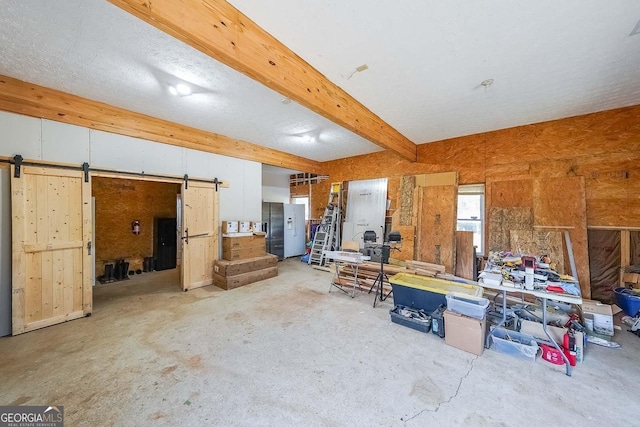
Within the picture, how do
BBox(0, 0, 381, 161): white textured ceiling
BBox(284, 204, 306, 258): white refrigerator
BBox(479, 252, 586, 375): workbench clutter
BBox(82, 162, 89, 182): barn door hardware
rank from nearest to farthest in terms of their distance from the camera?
1. BBox(0, 0, 381, 161): white textured ceiling
2. BBox(479, 252, 586, 375): workbench clutter
3. BBox(82, 162, 89, 182): barn door hardware
4. BBox(284, 204, 306, 258): white refrigerator

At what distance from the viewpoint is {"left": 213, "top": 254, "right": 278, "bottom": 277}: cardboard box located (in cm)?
448

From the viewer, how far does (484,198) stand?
4.58 m

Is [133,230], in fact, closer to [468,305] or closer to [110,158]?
[110,158]

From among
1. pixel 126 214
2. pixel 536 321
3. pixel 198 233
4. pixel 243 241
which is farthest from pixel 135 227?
pixel 536 321

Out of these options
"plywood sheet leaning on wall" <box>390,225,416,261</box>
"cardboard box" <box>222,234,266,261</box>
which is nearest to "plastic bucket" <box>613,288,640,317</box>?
"plywood sheet leaning on wall" <box>390,225,416,261</box>

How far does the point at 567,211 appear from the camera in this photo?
3.78 meters

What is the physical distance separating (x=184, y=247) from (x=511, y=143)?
6344 millimetres

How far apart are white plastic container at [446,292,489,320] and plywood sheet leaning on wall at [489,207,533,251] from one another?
2292 millimetres

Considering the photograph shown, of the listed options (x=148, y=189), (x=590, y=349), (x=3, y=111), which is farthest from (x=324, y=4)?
(x=148, y=189)

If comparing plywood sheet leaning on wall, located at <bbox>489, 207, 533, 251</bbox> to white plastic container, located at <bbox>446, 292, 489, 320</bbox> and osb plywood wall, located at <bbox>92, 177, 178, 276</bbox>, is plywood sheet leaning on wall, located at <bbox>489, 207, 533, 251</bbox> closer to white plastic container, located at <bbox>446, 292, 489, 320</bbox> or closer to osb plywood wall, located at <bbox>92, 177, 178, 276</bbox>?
white plastic container, located at <bbox>446, 292, 489, 320</bbox>

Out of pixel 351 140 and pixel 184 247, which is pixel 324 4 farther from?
pixel 184 247

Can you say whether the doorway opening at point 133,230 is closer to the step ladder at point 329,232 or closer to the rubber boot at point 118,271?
the rubber boot at point 118,271

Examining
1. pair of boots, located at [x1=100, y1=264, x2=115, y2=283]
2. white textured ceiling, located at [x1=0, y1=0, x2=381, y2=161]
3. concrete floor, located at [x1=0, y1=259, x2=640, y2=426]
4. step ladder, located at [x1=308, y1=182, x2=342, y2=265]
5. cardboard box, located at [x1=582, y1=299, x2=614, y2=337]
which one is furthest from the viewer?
step ladder, located at [x1=308, y1=182, x2=342, y2=265]

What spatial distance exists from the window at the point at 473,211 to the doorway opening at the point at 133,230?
6.08 m
